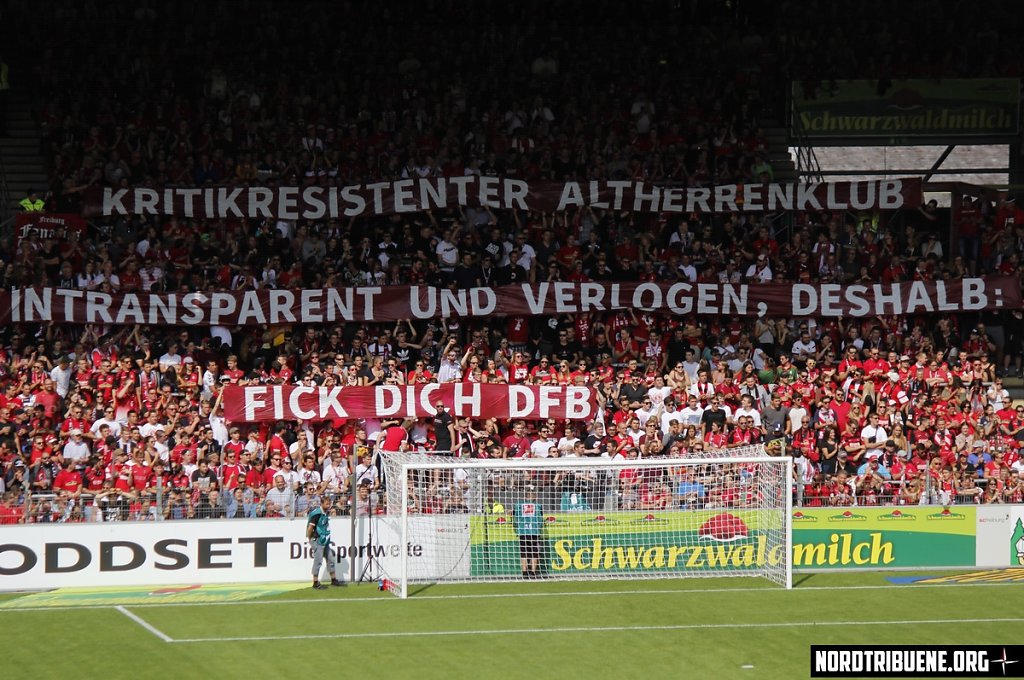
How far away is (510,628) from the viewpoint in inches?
676

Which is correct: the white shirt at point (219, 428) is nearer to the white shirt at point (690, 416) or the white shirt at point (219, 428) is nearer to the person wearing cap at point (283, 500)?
the person wearing cap at point (283, 500)

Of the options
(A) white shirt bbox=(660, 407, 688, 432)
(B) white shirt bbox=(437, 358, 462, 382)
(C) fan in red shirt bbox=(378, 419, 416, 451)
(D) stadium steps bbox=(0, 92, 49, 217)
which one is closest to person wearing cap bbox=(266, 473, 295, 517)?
(C) fan in red shirt bbox=(378, 419, 416, 451)

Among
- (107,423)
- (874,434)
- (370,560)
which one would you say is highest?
(107,423)

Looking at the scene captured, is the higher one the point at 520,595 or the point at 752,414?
the point at 752,414

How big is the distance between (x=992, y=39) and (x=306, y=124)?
49.2ft

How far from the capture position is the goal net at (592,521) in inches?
787

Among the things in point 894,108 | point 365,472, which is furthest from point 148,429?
point 894,108

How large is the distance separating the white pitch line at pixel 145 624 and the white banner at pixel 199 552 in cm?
140

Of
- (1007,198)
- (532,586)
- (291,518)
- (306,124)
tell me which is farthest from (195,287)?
(1007,198)

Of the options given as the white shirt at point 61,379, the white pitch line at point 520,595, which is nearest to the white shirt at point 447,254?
the white shirt at point 61,379

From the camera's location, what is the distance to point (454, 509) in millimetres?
20078

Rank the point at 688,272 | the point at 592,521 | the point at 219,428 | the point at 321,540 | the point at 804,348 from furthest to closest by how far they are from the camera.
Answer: the point at 688,272
the point at 804,348
the point at 219,428
the point at 592,521
the point at 321,540

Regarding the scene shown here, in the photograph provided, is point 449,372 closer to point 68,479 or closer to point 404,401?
point 404,401

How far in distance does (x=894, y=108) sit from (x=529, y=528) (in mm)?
15156
